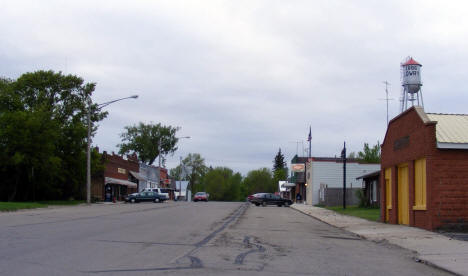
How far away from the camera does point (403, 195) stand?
2395 centimetres

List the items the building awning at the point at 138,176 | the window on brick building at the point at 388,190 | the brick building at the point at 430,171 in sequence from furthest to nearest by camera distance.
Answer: the building awning at the point at 138,176 < the window on brick building at the point at 388,190 < the brick building at the point at 430,171

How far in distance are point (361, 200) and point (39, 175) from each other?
28.0m

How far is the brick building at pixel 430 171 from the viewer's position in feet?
64.6

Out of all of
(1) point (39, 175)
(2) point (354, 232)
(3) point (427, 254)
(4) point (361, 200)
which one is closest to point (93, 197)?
(1) point (39, 175)

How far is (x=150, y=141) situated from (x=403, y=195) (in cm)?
9212

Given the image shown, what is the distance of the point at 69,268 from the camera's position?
31.7 feet

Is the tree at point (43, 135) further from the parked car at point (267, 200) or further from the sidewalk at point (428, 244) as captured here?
the sidewalk at point (428, 244)

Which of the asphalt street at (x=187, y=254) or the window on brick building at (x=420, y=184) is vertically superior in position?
the window on brick building at (x=420, y=184)

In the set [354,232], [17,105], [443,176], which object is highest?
[17,105]

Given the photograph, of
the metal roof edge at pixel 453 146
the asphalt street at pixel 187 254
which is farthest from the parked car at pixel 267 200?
the asphalt street at pixel 187 254

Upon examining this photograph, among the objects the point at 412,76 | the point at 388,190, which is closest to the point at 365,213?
the point at 388,190

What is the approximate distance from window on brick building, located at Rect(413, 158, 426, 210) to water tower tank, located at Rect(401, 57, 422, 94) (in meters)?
23.8

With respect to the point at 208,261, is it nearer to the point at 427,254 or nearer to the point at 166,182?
the point at 427,254

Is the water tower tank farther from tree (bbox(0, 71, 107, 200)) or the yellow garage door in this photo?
tree (bbox(0, 71, 107, 200))
